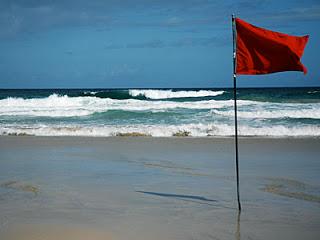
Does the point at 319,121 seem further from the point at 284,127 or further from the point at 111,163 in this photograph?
the point at 111,163

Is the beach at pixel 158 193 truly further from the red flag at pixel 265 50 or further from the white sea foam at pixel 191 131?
the white sea foam at pixel 191 131

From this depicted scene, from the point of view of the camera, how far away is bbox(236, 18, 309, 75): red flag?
207 inches

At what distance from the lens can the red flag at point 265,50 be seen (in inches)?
207

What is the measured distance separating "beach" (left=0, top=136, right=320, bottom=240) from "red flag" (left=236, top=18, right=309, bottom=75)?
67.2 inches

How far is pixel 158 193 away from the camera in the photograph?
6746 mm

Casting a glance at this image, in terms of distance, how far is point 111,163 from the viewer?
32.0 feet

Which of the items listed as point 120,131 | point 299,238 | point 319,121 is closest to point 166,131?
point 120,131

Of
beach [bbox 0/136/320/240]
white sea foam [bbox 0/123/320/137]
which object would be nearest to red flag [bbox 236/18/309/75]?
beach [bbox 0/136/320/240]

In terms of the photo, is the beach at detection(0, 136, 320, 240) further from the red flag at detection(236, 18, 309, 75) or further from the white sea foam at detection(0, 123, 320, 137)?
the white sea foam at detection(0, 123, 320, 137)

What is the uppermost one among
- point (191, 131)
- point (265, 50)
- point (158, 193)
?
point (265, 50)

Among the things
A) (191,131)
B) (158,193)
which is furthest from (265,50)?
(191,131)

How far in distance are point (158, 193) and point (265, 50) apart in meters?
2.58

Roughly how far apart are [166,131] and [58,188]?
10.1 meters

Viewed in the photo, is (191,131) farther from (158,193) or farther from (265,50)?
(265,50)
